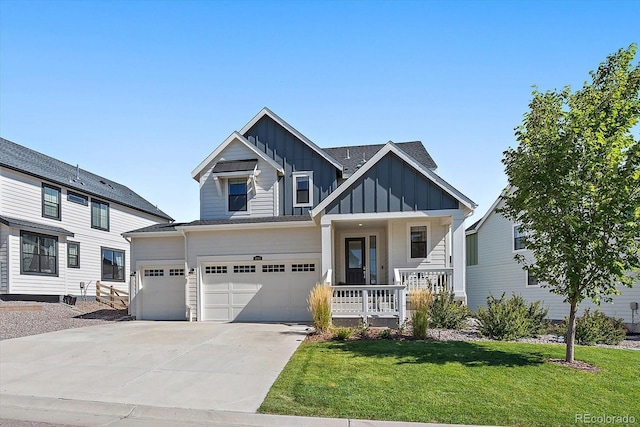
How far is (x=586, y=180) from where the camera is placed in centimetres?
842

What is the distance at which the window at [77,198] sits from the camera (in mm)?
24039

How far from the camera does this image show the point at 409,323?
13383 millimetres

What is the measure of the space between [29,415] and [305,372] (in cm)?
441

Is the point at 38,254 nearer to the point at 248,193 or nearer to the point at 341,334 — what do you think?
the point at 248,193

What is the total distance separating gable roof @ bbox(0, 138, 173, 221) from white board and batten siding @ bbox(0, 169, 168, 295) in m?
0.37

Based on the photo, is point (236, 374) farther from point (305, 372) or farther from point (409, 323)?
point (409, 323)

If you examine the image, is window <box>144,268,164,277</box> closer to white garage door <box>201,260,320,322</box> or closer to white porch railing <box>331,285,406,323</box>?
white garage door <box>201,260,320,322</box>

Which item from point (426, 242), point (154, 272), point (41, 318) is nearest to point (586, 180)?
point (426, 242)

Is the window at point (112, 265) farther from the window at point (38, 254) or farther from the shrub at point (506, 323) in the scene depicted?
the shrub at point (506, 323)

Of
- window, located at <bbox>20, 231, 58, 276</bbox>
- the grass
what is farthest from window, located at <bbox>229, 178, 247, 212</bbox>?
window, located at <bbox>20, 231, 58, 276</bbox>

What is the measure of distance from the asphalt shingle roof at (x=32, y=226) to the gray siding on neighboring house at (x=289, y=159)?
10.9 meters

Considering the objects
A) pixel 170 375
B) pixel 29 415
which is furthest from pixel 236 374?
pixel 29 415

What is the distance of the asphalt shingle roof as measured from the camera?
1952 centimetres

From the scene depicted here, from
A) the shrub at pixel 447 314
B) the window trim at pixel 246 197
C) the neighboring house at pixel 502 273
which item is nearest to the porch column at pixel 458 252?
the shrub at pixel 447 314
